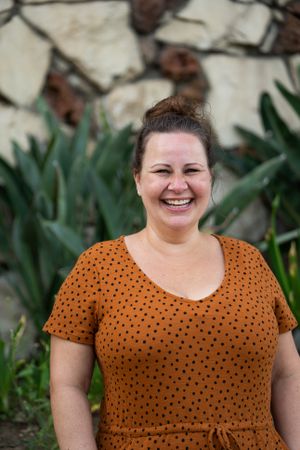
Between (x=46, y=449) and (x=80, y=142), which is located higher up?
(x=80, y=142)

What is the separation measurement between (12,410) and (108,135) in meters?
1.22

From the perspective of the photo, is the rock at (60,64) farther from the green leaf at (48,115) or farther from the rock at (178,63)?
the rock at (178,63)

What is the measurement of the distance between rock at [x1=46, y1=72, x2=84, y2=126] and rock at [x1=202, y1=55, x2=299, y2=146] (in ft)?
2.15

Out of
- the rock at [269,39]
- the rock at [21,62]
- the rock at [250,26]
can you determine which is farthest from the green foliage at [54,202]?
the rock at [269,39]

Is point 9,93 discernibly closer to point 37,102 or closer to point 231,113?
point 37,102

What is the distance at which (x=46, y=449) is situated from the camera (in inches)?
95.9

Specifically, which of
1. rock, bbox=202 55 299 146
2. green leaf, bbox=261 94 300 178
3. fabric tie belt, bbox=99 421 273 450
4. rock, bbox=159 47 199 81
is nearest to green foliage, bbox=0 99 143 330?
rock, bbox=159 47 199 81

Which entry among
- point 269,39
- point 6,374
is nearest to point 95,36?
point 269,39

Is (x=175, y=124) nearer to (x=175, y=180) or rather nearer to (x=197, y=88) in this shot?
(x=175, y=180)

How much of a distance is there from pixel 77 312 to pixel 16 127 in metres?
1.83

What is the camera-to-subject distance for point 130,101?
3.72m

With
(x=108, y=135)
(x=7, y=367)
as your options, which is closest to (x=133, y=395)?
(x=7, y=367)

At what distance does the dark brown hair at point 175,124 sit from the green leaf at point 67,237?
908 millimetres

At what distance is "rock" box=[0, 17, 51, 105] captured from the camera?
3.49 m
